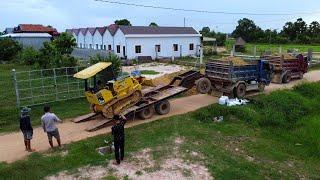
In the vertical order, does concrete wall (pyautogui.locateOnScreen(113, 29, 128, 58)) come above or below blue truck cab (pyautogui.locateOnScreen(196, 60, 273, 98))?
above

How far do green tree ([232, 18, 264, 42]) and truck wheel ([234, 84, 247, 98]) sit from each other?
59.3 m

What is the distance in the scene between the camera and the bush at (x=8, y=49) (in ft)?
137

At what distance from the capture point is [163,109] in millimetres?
16359

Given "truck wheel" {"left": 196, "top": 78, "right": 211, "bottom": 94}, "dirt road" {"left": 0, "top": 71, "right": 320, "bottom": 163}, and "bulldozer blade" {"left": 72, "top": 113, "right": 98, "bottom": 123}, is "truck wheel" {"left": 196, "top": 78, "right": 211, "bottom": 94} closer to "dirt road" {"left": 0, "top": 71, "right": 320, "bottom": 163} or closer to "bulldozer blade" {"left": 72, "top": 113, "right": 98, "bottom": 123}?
"dirt road" {"left": 0, "top": 71, "right": 320, "bottom": 163}

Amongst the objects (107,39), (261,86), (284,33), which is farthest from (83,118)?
(284,33)

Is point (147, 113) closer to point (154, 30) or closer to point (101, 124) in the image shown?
point (101, 124)

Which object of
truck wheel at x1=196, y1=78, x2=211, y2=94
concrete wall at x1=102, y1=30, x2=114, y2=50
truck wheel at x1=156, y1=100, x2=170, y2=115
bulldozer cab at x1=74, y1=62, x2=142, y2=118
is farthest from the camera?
concrete wall at x1=102, y1=30, x2=114, y2=50

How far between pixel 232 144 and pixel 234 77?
19.2 ft

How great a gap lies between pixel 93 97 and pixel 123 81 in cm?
134

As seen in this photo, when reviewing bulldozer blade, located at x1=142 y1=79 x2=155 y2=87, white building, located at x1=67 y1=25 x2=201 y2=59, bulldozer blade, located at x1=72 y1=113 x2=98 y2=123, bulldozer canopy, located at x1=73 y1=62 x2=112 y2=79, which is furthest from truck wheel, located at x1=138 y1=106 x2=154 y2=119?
white building, located at x1=67 y1=25 x2=201 y2=59

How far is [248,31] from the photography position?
77.6 metres

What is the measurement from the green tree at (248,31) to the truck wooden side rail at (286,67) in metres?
52.4

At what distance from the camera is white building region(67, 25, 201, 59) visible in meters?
42.4

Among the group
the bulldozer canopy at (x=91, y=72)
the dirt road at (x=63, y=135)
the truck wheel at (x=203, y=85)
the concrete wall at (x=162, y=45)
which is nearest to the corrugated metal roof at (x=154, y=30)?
the concrete wall at (x=162, y=45)
